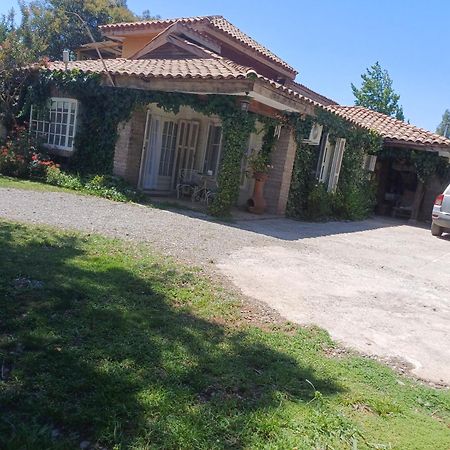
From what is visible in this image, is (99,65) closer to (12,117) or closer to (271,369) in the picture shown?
(12,117)

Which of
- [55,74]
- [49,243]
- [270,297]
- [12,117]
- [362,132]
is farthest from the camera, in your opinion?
[362,132]

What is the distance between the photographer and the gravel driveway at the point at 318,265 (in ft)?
14.3

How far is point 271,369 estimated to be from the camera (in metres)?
3.24

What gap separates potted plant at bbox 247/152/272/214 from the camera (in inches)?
469

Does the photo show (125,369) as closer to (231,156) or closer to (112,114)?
(231,156)

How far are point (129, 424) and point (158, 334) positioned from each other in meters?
1.12

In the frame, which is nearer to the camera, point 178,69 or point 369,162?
point 178,69

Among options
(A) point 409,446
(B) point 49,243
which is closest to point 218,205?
(B) point 49,243

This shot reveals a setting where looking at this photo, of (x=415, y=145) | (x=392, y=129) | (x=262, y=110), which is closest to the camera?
(x=262, y=110)

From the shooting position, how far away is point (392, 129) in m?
17.9

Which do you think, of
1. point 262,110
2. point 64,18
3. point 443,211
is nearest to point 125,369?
point 262,110

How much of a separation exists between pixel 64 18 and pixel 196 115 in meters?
21.6

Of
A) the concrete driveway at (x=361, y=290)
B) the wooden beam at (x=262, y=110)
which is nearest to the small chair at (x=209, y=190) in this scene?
the wooden beam at (x=262, y=110)

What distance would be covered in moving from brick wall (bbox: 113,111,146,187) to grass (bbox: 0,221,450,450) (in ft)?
25.6
